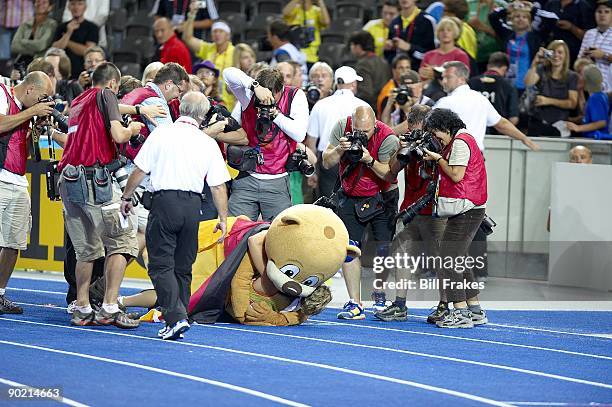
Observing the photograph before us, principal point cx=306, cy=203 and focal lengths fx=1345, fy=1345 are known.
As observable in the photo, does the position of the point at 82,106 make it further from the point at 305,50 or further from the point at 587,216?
the point at 305,50

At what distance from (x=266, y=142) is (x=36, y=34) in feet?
26.2

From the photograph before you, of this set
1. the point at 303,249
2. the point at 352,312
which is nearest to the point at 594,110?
the point at 352,312

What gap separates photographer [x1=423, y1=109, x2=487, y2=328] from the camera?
1058 centimetres

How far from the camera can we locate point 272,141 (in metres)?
11.1

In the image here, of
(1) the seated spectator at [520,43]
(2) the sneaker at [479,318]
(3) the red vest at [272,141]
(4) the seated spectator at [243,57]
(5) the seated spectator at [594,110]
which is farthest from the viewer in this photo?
(1) the seated spectator at [520,43]

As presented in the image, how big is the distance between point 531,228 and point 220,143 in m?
4.24

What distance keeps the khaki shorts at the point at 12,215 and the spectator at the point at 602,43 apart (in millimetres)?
7236

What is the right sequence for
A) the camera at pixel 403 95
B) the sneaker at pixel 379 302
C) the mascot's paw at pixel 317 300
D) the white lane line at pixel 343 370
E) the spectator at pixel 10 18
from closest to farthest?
the white lane line at pixel 343 370, the mascot's paw at pixel 317 300, the sneaker at pixel 379 302, the camera at pixel 403 95, the spectator at pixel 10 18

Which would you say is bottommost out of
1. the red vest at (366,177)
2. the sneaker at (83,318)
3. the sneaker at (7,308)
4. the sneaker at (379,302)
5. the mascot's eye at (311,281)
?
the sneaker at (379,302)

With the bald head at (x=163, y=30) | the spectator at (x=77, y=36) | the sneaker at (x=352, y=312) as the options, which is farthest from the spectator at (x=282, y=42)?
the sneaker at (x=352, y=312)

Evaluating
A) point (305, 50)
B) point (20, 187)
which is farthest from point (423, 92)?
point (20, 187)

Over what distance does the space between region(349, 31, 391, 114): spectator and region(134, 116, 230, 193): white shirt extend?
20.7 feet

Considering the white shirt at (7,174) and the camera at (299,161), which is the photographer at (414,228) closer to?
the camera at (299,161)

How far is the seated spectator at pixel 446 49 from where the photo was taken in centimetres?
1499
